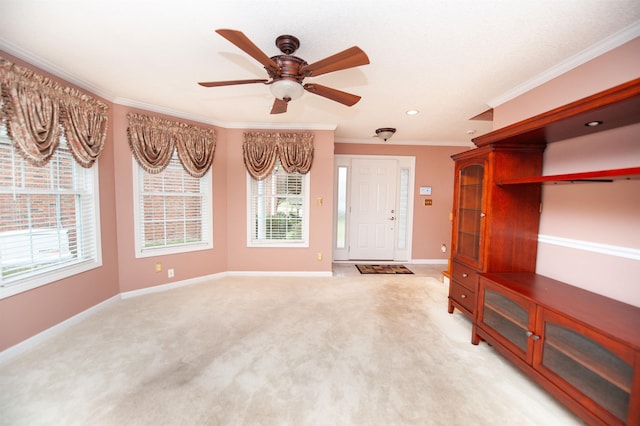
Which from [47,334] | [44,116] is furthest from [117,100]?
[47,334]

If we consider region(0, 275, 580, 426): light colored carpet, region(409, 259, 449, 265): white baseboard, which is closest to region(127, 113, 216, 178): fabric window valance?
region(0, 275, 580, 426): light colored carpet

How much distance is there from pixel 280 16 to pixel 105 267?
3284 mm

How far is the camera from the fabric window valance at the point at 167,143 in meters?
3.15

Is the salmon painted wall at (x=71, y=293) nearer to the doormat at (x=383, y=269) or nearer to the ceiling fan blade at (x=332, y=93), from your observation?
the ceiling fan blade at (x=332, y=93)

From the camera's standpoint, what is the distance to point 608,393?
136 centimetres

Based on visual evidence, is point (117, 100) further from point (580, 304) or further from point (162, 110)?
point (580, 304)

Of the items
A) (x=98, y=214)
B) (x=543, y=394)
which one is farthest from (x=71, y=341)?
(x=543, y=394)

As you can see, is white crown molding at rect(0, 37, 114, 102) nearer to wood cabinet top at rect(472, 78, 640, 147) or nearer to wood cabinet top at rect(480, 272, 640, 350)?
wood cabinet top at rect(472, 78, 640, 147)

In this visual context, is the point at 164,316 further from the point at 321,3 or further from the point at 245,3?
the point at 321,3

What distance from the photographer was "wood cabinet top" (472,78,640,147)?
1.32 meters

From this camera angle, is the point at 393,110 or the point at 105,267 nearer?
the point at 105,267

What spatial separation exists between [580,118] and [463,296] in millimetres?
1869

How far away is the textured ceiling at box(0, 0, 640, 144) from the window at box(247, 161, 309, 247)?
4.78ft

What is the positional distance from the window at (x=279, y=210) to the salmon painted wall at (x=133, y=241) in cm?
48
